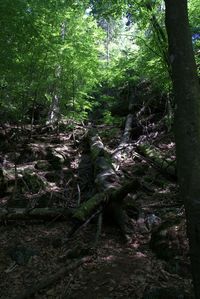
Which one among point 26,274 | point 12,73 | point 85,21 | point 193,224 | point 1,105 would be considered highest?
point 85,21

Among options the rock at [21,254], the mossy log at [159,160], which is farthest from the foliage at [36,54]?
the rock at [21,254]

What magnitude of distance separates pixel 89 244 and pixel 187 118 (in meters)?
3.85

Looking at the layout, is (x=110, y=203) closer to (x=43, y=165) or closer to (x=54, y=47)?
(x=43, y=165)

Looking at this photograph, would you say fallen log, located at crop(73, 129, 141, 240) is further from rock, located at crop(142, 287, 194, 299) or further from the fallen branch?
rock, located at crop(142, 287, 194, 299)

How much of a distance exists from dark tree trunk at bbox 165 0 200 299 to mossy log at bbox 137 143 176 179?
620cm

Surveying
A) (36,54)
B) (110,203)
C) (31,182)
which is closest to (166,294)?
(110,203)

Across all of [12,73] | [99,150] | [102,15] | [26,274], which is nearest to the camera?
[26,274]

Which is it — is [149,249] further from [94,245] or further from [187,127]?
[187,127]

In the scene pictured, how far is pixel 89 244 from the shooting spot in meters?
6.40

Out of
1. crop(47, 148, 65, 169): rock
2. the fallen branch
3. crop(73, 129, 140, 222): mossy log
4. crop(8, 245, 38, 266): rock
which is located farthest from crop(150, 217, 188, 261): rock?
crop(47, 148, 65, 169): rock

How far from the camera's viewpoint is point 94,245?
6.21 m

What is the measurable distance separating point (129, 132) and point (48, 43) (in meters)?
5.85

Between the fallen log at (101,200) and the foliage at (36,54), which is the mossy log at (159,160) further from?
the foliage at (36,54)

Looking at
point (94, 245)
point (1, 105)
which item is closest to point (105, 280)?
point (94, 245)
